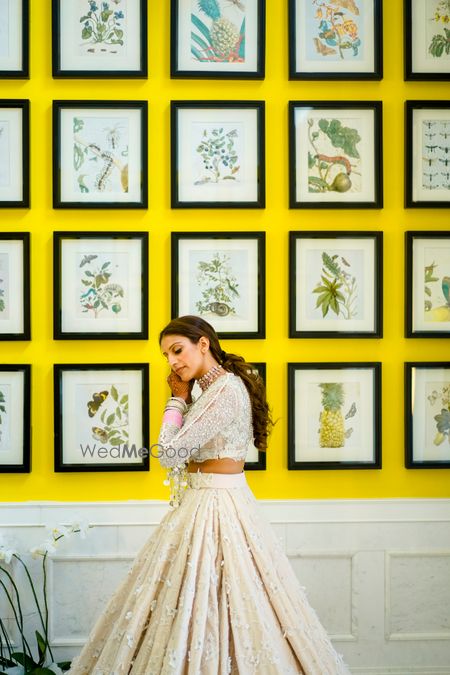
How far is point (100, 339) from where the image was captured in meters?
3.03

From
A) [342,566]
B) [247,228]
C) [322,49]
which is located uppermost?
[322,49]

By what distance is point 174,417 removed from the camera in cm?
238

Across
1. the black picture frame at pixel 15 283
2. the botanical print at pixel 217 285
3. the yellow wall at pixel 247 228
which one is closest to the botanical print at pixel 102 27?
the yellow wall at pixel 247 228

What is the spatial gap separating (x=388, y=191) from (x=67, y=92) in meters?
1.39

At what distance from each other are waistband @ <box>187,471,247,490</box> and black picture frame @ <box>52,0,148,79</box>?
5.45ft

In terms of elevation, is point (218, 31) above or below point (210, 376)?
above

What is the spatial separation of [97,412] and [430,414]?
138 centimetres

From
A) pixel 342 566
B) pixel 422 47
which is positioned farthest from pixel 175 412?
pixel 422 47

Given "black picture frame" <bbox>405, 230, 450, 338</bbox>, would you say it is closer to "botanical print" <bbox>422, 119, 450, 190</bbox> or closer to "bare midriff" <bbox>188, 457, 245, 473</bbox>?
"botanical print" <bbox>422, 119, 450, 190</bbox>

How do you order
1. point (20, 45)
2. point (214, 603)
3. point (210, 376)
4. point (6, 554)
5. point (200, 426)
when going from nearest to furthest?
1. point (214, 603)
2. point (200, 426)
3. point (210, 376)
4. point (6, 554)
5. point (20, 45)

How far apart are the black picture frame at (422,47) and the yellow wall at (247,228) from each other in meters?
0.05

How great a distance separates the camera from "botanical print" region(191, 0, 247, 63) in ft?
10.0

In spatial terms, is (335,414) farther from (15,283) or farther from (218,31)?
(218,31)

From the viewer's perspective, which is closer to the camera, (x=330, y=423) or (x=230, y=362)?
(x=230, y=362)
